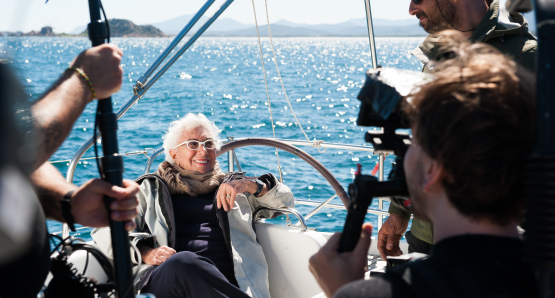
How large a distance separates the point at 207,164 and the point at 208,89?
1872 cm

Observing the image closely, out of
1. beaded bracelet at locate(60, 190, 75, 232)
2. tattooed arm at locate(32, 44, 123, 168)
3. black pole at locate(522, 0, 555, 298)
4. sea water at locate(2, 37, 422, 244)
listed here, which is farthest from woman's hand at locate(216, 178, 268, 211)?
black pole at locate(522, 0, 555, 298)

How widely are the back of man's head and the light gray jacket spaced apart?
166 cm

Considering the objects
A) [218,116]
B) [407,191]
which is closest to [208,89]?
[218,116]

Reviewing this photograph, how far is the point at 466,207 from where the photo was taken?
88 cm

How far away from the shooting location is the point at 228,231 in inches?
97.3

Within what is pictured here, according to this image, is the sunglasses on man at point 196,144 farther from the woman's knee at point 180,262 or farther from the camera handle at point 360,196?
the camera handle at point 360,196

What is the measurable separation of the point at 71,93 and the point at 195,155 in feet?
5.60

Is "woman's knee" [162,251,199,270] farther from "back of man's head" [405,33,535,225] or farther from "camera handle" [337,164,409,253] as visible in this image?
"back of man's head" [405,33,535,225]

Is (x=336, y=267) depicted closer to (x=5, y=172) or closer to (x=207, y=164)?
(x=5, y=172)

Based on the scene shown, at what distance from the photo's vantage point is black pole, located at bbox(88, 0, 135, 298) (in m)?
1.12

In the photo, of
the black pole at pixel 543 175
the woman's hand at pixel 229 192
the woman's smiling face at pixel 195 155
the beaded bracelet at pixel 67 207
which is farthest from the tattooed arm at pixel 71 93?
the woman's smiling face at pixel 195 155

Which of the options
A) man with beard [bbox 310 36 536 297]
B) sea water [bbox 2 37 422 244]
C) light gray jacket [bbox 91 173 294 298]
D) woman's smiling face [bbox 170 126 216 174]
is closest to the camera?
man with beard [bbox 310 36 536 297]

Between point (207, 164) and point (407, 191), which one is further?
point (207, 164)

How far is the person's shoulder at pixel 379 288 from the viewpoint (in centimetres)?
84
